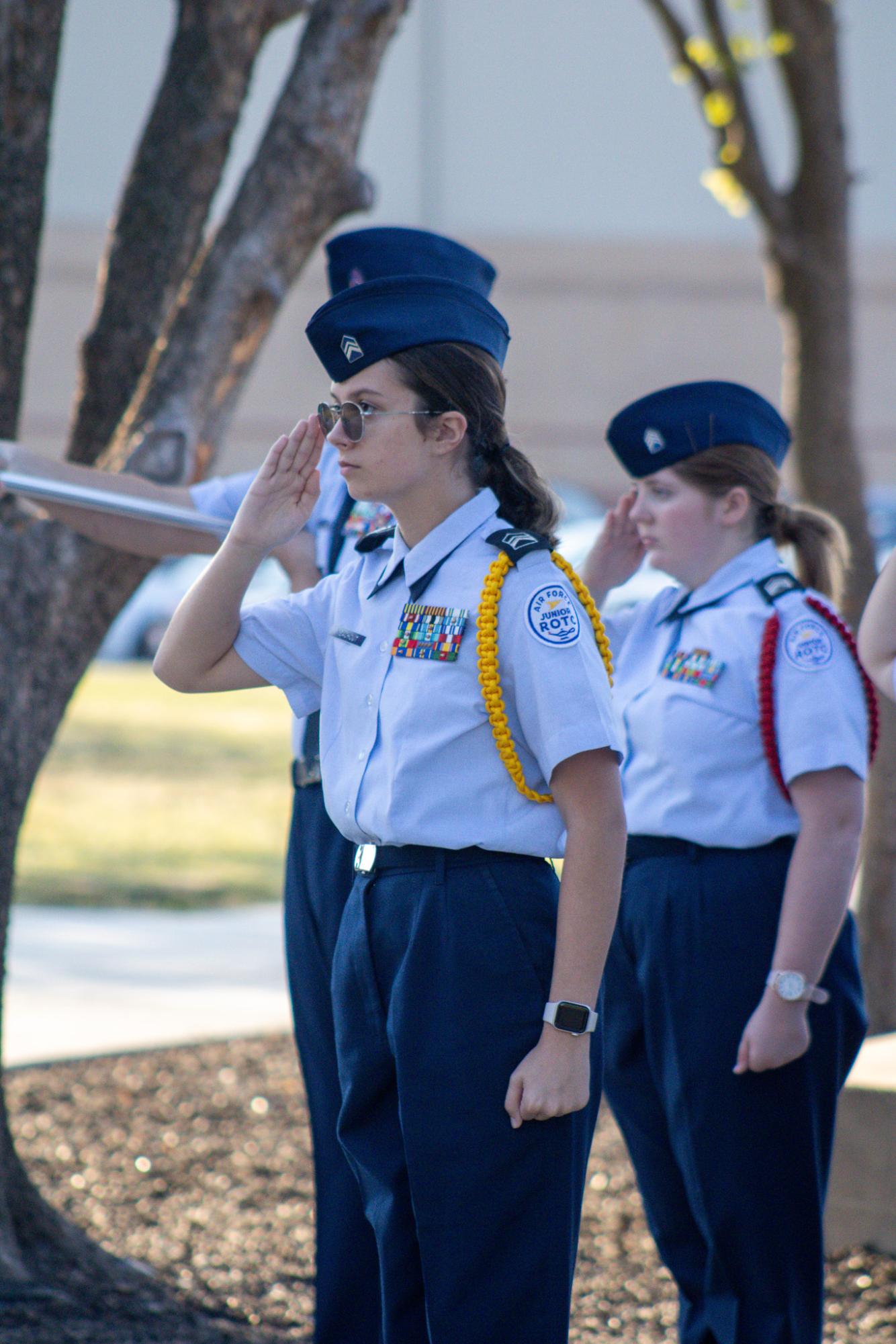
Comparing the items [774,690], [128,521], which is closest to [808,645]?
[774,690]

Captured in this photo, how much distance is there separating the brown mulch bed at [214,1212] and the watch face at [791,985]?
126 cm

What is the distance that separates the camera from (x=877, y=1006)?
18.5 ft

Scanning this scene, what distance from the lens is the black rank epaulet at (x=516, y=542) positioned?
231 centimetres

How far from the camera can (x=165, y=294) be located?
4168 millimetres

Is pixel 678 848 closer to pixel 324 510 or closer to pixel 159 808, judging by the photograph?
pixel 324 510

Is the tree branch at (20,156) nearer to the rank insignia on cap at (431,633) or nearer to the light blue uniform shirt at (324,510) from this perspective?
the light blue uniform shirt at (324,510)

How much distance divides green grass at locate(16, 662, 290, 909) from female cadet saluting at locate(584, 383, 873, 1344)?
5.88 meters

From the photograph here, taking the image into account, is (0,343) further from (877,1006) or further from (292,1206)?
(877,1006)

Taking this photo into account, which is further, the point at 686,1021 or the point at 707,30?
the point at 707,30

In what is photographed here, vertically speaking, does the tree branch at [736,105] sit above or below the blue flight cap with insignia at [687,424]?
above

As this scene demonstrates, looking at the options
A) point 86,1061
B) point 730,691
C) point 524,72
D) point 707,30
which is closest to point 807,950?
point 730,691

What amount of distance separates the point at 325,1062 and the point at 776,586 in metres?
1.17

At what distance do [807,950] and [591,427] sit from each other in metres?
26.2

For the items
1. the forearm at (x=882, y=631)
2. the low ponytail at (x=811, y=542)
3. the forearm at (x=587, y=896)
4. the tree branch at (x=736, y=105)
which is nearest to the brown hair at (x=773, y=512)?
the low ponytail at (x=811, y=542)
